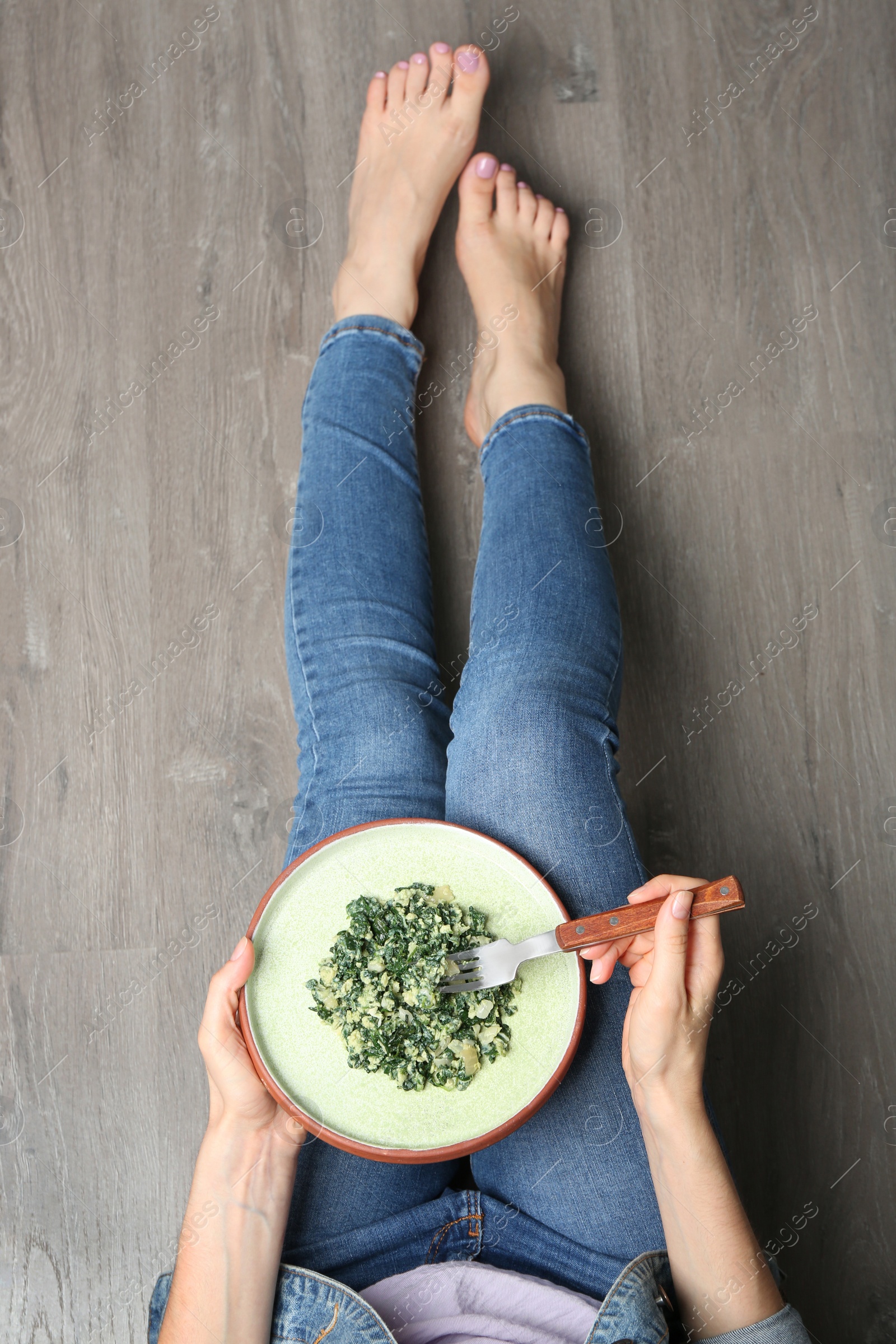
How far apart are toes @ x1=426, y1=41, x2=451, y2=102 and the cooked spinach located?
3.68 ft

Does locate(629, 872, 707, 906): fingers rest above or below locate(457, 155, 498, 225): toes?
below

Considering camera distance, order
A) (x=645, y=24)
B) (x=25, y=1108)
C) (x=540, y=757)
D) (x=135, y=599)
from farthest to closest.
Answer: (x=645, y=24) < (x=135, y=599) < (x=25, y=1108) < (x=540, y=757)

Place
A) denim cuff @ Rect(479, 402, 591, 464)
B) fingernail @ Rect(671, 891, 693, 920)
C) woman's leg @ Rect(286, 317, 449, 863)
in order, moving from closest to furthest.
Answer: fingernail @ Rect(671, 891, 693, 920) → woman's leg @ Rect(286, 317, 449, 863) → denim cuff @ Rect(479, 402, 591, 464)

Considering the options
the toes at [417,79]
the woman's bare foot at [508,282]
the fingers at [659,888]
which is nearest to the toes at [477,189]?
the woman's bare foot at [508,282]

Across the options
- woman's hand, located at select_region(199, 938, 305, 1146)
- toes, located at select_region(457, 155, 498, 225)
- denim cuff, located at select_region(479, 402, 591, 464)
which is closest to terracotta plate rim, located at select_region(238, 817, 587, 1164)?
woman's hand, located at select_region(199, 938, 305, 1146)

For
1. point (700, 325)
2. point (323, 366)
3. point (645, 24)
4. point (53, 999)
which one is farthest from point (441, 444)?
point (53, 999)

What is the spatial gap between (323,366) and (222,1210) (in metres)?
0.91

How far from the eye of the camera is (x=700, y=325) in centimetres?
127

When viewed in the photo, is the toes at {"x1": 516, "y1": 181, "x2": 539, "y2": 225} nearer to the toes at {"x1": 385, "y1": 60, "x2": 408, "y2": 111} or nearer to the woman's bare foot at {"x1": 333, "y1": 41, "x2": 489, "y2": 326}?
the woman's bare foot at {"x1": 333, "y1": 41, "x2": 489, "y2": 326}

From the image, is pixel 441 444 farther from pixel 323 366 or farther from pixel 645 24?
pixel 645 24

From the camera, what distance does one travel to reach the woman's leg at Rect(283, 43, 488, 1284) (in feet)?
2.64

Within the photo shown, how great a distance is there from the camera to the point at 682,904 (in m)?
0.65

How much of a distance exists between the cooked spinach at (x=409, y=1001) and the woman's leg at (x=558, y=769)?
127 mm

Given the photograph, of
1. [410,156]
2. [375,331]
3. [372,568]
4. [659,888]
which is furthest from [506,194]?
[659,888]
